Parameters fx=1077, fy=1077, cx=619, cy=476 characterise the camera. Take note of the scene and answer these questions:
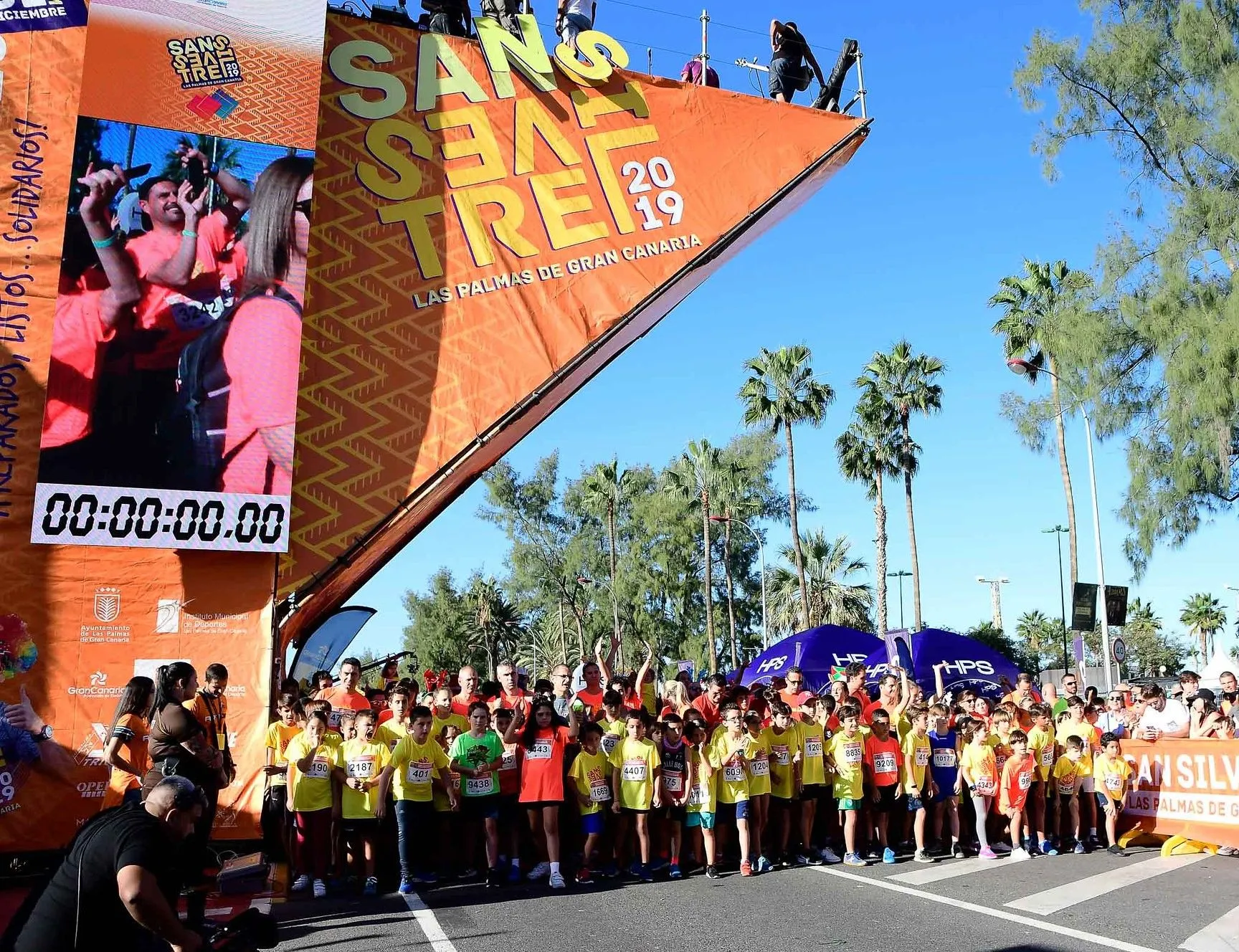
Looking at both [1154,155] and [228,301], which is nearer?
[228,301]

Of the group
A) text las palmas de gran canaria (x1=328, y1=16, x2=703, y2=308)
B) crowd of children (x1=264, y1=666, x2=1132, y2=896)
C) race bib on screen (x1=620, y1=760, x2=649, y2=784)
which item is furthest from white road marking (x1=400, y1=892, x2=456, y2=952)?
text las palmas de gran canaria (x1=328, y1=16, x2=703, y2=308)

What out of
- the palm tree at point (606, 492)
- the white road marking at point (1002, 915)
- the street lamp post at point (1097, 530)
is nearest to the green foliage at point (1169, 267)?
the street lamp post at point (1097, 530)

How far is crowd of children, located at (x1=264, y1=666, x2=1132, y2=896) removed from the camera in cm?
1073

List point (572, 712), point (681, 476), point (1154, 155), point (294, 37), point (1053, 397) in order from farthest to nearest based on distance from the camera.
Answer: point (681, 476), point (1053, 397), point (1154, 155), point (294, 37), point (572, 712)

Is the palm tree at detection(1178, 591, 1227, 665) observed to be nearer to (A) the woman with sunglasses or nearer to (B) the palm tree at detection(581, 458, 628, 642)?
(B) the palm tree at detection(581, 458, 628, 642)

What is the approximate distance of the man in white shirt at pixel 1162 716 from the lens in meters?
13.4

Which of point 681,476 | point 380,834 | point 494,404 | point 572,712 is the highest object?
point 681,476

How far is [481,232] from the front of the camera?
13.7m

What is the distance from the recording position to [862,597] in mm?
59875

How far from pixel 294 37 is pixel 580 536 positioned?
4922 cm

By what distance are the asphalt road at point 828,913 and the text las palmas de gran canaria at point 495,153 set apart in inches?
286

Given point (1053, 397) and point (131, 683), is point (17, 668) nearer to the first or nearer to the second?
point (131, 683)

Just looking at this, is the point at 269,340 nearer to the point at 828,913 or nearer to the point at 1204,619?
the point at 828,913

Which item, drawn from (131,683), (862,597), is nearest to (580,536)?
(862,597)
